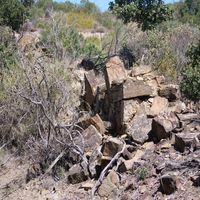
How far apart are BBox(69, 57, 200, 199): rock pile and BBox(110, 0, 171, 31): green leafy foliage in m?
6.67

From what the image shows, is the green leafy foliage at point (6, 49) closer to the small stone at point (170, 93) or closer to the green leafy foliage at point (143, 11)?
the green leafy foliage at point (143, 11)

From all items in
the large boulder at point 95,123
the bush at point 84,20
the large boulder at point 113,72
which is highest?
the bush at point 84,20

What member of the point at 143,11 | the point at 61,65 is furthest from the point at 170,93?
the point at 143,11

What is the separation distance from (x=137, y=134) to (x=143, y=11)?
30.0 feet

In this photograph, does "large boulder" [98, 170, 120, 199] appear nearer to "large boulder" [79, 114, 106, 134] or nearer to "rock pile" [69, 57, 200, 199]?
"rock pile" [69, 57, 200, 199]

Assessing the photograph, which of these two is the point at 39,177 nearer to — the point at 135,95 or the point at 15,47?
the point at 135,95

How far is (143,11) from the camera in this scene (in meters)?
19.1

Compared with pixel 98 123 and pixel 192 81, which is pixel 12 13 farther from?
pixel 192 81

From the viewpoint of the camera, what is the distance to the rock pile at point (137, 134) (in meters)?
9.33

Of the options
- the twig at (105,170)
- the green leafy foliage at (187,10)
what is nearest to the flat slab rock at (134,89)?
the twig at (105,170)

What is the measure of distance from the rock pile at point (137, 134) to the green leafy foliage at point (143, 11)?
21.9 feet

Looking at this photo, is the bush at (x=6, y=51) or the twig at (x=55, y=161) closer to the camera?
the twig at (x=55, y=161)

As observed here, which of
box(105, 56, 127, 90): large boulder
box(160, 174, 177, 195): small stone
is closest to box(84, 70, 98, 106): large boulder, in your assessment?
box(105, 56, 127, 90): large boulder

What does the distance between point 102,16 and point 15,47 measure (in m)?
18.5
